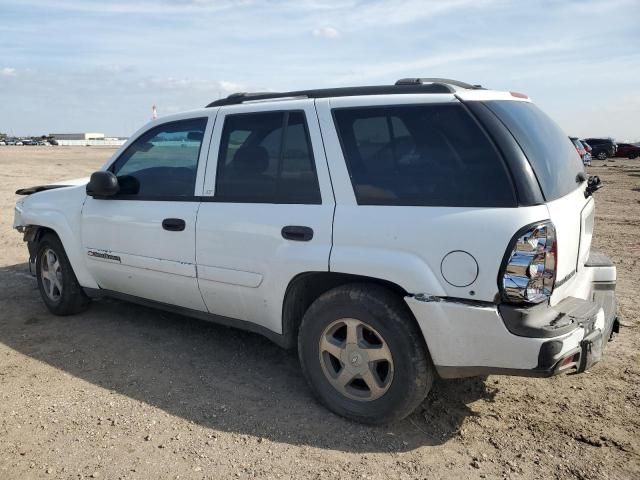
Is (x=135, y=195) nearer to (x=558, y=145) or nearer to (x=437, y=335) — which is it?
(x=437, y=335)

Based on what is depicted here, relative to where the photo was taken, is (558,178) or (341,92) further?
(341,92)

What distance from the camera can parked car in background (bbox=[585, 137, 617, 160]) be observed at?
131ft

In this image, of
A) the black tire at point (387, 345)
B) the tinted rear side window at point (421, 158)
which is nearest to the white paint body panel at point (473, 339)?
the black tire at point (387, 345)

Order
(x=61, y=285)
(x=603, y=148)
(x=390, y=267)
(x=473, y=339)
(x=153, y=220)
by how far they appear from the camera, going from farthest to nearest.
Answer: (x=603, y=148) < (x=61, y=285) < (x=153, y=220) < (x=390, y=267) < (x=473, y=339)

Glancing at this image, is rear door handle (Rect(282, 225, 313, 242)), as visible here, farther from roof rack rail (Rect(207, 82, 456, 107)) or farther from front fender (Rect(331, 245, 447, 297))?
roof rack rail (Rect(207, 82, 456, 107))

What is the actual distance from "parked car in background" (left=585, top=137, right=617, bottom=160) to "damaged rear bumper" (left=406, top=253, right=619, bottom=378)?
42.0 metres

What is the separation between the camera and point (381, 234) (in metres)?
3.04

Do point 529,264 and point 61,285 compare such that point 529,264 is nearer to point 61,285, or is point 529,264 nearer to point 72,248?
point 72,248

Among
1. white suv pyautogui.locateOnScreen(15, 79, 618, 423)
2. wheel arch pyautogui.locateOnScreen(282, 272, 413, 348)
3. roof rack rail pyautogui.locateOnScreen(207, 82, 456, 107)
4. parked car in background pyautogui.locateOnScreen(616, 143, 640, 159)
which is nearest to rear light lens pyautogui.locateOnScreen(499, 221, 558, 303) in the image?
white suv pyautogui.locateOnScreen(15, 79, 618, 423)

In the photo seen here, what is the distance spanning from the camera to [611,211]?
12562 millimetres

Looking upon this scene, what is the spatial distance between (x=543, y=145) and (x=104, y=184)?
313 centimetres

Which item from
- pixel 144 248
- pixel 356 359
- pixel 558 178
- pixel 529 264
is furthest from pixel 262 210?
pixel 558 178

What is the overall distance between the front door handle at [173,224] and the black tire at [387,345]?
47.0 inches

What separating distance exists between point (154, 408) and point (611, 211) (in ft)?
39.2
